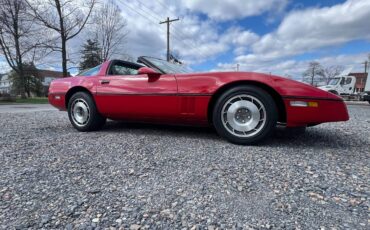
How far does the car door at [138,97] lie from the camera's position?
276cm

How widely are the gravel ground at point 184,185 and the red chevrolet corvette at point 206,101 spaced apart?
29 cm

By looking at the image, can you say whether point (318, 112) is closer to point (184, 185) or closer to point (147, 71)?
Answer: point (184, 185)

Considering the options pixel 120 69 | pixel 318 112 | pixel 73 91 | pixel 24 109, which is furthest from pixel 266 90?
pixel 24 109

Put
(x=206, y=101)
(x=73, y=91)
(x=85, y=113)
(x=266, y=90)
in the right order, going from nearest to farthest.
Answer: (x=266, y=90) → (x=206, y=101) → (x=85, y=113) → (x=73, y=91)

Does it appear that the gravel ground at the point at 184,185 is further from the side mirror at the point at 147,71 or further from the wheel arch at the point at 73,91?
the wheel arch at the point at 73,91

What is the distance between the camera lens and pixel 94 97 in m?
3.30

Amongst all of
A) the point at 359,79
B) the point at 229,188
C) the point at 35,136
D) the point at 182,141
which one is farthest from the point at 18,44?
the point at 359,79

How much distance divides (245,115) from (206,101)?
46cm

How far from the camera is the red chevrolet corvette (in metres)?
2.29

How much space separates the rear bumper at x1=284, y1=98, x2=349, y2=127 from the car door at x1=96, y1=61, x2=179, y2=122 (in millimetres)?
1277

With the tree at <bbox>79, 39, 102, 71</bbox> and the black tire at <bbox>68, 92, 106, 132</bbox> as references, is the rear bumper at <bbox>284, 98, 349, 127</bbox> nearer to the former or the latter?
the black tire at <bbox>68, 92, 106, 132</bbox>

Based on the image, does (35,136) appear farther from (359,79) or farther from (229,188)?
(359,79)

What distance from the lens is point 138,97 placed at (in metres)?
2.93

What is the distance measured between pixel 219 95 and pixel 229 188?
1.29 meters
